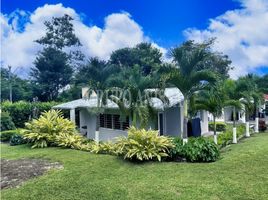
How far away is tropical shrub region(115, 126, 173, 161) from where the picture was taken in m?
10.3

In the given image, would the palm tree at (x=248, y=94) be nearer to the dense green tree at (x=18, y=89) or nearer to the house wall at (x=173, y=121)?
the house wall at (x=173, y=121)

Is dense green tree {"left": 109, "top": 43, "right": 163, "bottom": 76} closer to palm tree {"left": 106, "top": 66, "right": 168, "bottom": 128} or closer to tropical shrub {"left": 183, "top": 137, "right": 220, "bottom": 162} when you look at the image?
palm tree {"left": 106, "top": 66, "right": 168, "bottom": 128}

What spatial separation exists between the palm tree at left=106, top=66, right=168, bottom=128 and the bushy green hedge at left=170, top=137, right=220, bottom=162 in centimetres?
267

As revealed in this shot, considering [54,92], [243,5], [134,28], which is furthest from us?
[54,92]

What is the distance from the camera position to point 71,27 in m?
45.7

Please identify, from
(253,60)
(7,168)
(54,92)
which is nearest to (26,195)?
(7,168)

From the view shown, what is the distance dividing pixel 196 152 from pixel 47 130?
9.31m

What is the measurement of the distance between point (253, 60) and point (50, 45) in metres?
34.4

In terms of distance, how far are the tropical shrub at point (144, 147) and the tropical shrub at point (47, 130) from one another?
19.9 ft

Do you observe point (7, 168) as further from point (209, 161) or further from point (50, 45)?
point (50, 45)

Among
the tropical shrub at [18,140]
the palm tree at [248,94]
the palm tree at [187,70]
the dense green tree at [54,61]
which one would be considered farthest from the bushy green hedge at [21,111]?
the palm tree at [187,70]

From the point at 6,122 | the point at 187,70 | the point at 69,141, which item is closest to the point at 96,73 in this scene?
the point at 69,141

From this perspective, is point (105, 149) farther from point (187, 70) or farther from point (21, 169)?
point (187, 70)

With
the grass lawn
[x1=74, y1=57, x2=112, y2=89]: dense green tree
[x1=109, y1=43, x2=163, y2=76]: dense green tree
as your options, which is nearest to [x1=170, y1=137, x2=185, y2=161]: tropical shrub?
the grass lawn
